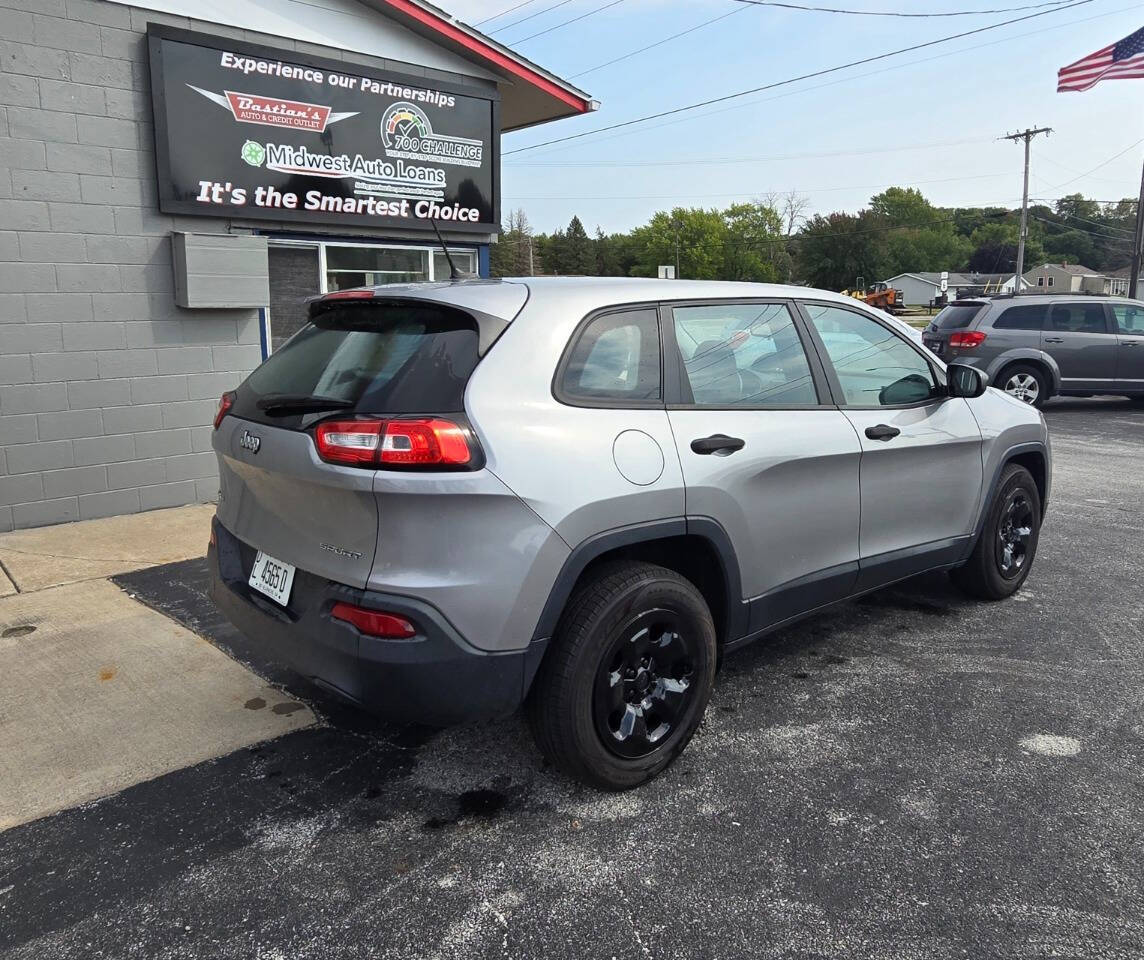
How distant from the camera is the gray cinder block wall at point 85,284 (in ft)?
19.8

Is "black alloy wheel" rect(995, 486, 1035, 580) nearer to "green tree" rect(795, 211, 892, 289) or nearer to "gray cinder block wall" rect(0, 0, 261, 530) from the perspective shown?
"gray cinder block wall" rect(0, 0, 261, 530)

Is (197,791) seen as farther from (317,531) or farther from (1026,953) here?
(1026,953)

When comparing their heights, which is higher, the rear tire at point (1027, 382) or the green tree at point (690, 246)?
the green tree at point (690, 246)

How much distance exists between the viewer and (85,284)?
6387 millimetres

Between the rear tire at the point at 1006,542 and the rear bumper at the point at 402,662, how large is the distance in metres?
3.05

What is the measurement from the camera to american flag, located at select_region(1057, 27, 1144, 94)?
16.7m

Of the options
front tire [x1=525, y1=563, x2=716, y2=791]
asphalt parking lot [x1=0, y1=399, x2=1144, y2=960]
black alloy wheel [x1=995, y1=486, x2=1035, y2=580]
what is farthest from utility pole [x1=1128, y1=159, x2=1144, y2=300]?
front tire [x1=525, y1=563, x2=716, y2=791]

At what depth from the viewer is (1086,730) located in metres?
3.52

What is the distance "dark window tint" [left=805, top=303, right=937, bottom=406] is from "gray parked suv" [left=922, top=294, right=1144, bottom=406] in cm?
938

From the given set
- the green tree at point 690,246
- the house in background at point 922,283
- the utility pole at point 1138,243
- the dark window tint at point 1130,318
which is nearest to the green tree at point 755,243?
the green tree at point 690,246

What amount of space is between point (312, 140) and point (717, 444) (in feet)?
18.5

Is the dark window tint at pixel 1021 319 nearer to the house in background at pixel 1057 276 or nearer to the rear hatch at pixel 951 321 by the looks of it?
the rear hatch at pixel 951 321

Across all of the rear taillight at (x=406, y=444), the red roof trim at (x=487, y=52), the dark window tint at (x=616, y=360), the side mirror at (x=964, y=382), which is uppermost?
the red roof trim at (x=487, y=52)

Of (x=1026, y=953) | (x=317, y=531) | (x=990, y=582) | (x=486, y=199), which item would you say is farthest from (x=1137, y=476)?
(x=317, y=531)
